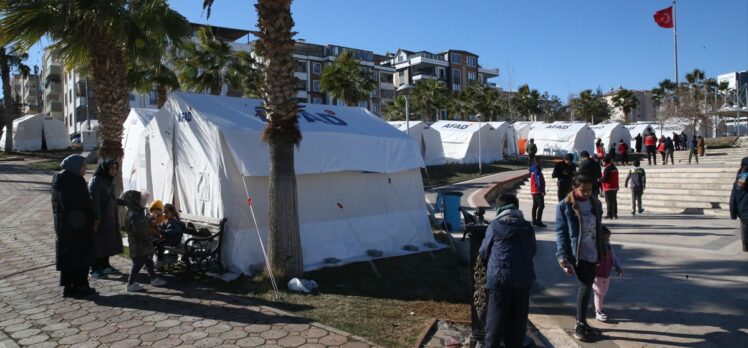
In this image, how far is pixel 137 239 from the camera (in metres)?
6.64

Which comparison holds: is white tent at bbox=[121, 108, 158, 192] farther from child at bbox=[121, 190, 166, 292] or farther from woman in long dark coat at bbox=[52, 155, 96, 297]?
woman in long dark coat at bbox=[52, 155, 96, 297]

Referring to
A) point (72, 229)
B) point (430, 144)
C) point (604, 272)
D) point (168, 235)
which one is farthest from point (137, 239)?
point (430, 144)

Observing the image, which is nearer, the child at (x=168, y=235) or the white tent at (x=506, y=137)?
the child at (x=168, y=235)

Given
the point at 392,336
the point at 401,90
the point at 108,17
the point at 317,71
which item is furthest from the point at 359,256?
the point at 317,71

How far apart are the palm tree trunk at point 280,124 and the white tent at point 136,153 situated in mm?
4411

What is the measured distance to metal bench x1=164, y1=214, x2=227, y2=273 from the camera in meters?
7.33

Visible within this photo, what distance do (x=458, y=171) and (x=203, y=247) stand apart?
866 inches

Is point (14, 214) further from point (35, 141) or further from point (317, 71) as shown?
point (317, 71)

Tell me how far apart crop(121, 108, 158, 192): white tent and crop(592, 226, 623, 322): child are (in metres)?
8.26

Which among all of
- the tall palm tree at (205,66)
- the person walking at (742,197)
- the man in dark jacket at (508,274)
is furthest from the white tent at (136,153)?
the person walking at (742,197)

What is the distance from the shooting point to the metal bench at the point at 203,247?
733 cm

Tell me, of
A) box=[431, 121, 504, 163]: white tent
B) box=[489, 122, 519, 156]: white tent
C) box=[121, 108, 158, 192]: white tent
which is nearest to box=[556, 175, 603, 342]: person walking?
box=[121, 108, 158, 192]: white tent

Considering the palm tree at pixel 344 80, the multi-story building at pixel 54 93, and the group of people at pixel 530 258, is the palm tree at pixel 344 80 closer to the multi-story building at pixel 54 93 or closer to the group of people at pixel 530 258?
the group of people at pixel 530 258

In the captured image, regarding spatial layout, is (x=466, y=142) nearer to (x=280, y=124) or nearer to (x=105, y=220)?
(x=280, y=124)
